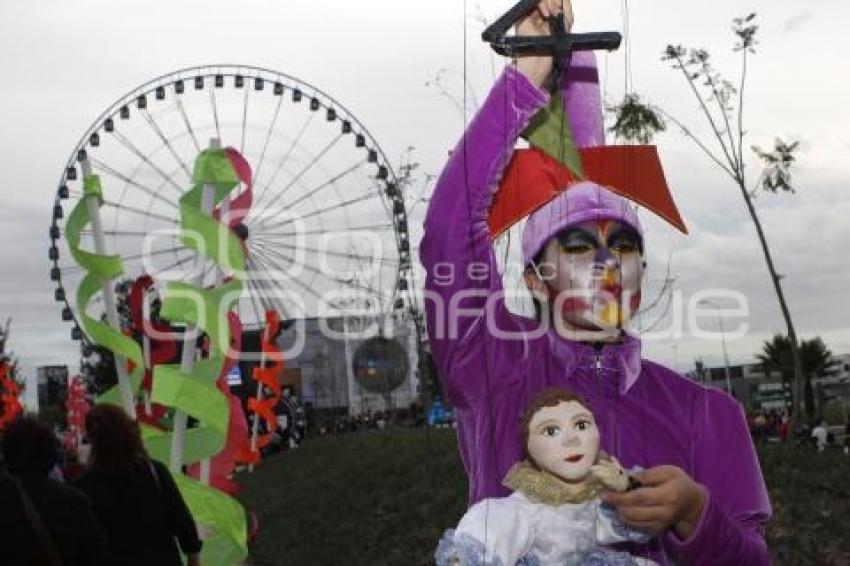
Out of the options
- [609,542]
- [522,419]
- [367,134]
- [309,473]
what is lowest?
[309,473]

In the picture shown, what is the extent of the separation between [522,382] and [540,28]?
0.82m

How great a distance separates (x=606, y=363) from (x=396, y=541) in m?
9.28

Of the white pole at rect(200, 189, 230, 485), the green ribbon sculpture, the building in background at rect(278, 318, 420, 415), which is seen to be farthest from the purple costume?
the building in background at rect(278, 318, 420, 415)

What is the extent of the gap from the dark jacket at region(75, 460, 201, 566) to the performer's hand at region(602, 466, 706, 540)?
2.65 metres

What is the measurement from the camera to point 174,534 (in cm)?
498

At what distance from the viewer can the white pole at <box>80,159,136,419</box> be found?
22.5ft

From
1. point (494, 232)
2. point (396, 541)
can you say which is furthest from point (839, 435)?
point (494, 232)

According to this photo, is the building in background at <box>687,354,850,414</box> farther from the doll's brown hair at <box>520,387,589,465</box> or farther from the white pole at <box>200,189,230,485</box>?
the doll's brown hair at <box>520,387,589,465</box>

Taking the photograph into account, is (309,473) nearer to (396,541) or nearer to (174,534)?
(396,541)

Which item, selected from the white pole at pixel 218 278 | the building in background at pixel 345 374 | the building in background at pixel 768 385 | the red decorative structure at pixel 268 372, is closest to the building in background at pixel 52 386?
the building in background at pixel 345 374

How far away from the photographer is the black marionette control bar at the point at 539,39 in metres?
2.79

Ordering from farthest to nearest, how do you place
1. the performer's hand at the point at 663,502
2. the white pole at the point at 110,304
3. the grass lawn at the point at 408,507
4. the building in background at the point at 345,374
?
the building in background at the point at 345,374, the grass lawn at the point at 408,507, the white pole at the point at 110,304, the performer's hand at the point at 663,502

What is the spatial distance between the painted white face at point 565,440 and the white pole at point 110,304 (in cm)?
443

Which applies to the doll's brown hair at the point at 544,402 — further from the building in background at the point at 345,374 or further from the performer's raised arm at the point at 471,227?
the building in background at the point at 345,374
